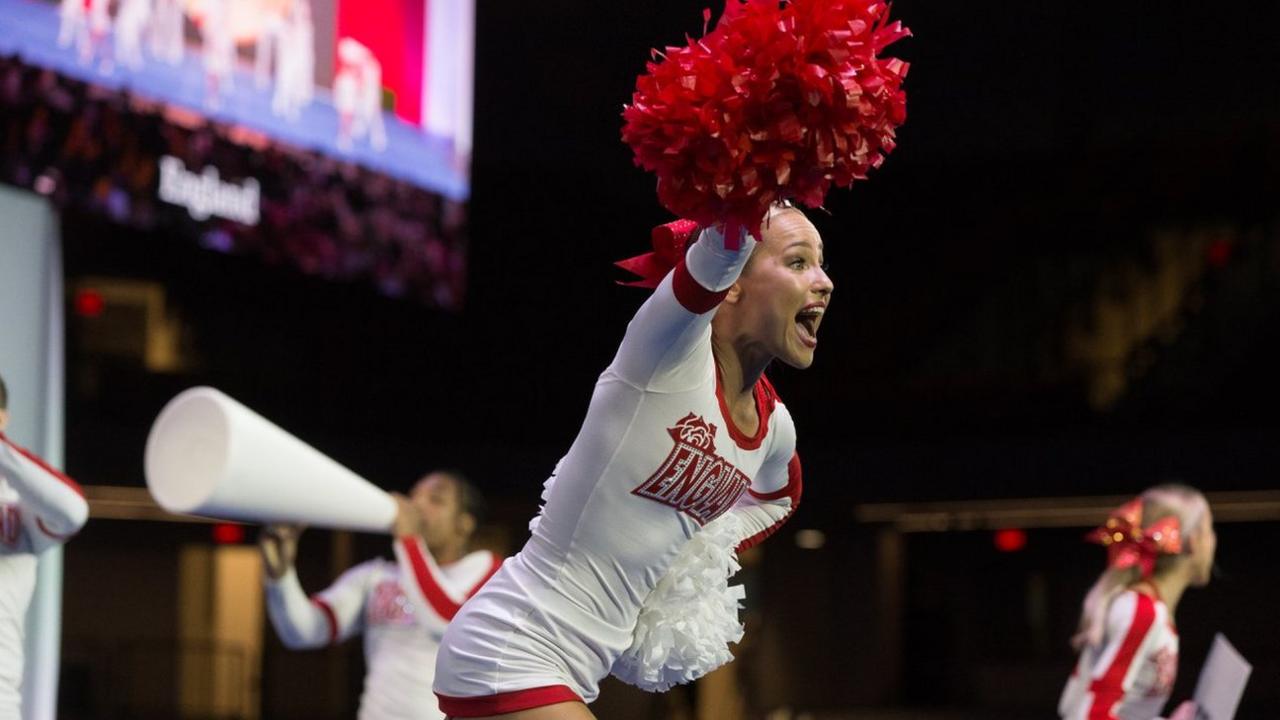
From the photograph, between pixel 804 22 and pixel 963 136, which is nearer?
pixel 804 22

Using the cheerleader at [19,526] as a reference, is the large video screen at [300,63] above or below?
above

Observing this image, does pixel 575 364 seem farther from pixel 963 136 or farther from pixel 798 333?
pixel 798 333

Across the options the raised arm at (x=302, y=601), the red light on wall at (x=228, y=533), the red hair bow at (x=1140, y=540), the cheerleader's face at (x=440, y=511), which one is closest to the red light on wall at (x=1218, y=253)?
the red light on wall at (x=228, y=533)

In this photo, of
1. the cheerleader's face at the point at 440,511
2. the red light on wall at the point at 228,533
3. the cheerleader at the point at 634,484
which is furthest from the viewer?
the red light on wall at the point at 228,533

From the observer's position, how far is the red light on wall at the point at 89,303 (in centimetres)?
1295

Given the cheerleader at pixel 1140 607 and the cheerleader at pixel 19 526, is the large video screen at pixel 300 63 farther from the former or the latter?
the cheerleader at pixel 1140 607

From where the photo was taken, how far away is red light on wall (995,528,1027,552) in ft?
51.6

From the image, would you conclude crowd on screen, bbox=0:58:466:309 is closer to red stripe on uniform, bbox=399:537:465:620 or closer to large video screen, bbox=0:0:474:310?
large video screen, bbox=0:0:474:310

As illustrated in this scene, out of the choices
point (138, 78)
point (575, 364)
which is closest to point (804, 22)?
point (138, 78)

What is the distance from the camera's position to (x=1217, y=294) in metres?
13.5

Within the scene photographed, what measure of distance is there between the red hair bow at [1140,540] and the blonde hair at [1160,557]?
0.06 feet

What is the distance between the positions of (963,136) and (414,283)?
20.5 feet

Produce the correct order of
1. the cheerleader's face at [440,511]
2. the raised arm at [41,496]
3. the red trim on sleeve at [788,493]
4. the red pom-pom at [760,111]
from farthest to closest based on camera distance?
the cheerleader's face at [440,511] → the raised arm at [41,496] → the red trim on sleeve at [788,493] → the red pom-pom at [760,111]

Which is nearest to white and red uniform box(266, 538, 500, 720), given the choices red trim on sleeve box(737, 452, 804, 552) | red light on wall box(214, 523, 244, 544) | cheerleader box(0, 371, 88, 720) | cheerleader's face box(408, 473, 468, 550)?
cheerleader's face box(408, 473, 468, 550)
